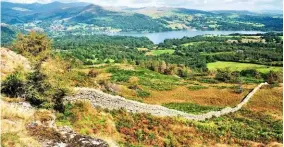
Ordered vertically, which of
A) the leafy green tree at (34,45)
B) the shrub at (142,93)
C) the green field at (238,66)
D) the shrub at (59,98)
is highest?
the shrub at (59,98)

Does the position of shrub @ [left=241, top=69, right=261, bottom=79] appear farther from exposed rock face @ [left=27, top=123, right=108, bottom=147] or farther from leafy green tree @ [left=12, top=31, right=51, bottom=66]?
exposed rock face @ [left=27, top=123, right=108, bottom=147]

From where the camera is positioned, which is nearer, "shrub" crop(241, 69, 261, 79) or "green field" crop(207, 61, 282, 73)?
"shrub" crop(241, 69, 261, 79)

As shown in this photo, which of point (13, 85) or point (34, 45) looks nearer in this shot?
point (13, 85)

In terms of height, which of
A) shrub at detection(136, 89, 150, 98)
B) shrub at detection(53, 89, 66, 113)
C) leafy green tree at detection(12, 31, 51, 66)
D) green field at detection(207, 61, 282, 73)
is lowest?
green field at detection(207, 61, 282, 73)

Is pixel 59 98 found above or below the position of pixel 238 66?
above

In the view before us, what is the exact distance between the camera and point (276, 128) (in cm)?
3781

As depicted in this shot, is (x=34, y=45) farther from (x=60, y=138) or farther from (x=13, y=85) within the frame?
(x=60, y=138)

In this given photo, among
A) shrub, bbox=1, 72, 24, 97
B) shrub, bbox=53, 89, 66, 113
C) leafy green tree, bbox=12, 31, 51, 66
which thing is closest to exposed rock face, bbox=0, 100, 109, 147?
shrub, bbox=53, 89, 66, 113

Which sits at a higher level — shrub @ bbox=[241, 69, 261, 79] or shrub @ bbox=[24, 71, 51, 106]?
shrub @ bbox=[24, 71, 51, 106]

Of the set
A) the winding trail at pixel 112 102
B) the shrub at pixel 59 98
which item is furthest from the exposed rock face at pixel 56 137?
the winding trail at pixel 112 102

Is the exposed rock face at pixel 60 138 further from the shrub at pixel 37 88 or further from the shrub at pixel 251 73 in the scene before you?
the shrub at pixel 251 73

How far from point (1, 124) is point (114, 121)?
1170 centimetres

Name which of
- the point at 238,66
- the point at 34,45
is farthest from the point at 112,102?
the point at 238,66

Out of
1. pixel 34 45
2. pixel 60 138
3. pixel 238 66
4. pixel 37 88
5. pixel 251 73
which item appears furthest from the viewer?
pixel 238 66
